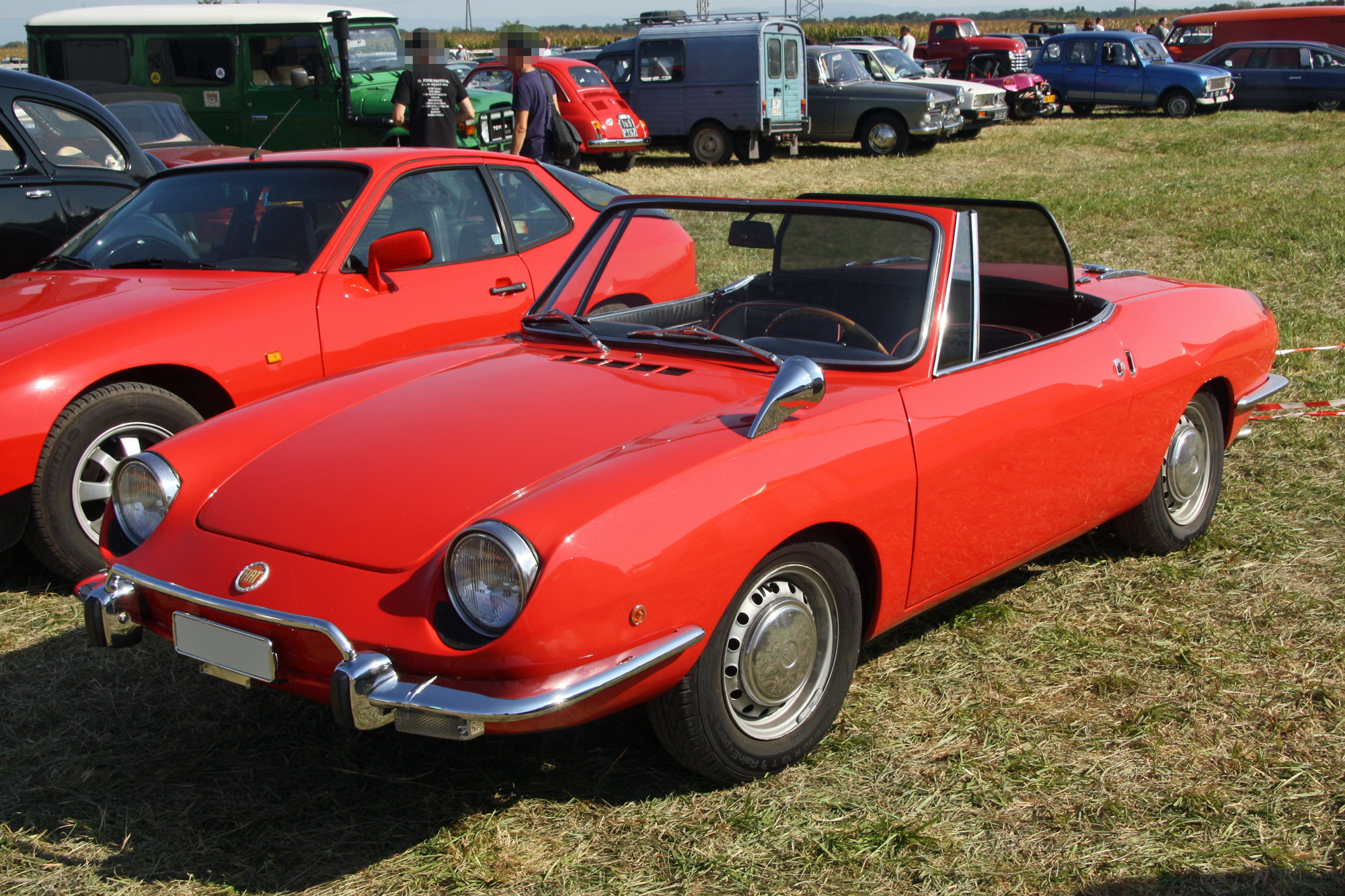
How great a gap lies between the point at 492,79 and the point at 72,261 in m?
12.7

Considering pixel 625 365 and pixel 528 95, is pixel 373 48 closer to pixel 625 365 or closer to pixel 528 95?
pixel 528 95

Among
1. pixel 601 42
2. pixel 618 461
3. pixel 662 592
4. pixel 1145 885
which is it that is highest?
pixel 601 42

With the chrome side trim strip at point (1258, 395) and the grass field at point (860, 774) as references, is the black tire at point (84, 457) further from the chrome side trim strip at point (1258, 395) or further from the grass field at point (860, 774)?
the chrome side trim strip at point (1258, 395)

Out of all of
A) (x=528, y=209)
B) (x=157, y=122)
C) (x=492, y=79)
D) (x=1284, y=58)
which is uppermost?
(x=1284, y=58)

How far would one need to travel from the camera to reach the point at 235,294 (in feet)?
14.5

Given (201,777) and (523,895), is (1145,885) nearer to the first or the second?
(523,895)

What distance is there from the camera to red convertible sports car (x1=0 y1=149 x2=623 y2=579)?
3.93m

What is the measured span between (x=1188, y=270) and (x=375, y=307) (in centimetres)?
729

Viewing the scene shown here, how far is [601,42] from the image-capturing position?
201 feet

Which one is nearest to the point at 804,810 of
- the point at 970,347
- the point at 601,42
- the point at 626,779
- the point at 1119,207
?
the point at 626,779

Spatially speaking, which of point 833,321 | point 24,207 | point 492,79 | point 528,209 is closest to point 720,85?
point 492,79

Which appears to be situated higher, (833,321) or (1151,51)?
(1151,51)

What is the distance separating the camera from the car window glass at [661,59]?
58.9ft

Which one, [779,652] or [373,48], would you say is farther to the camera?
[373,48]
